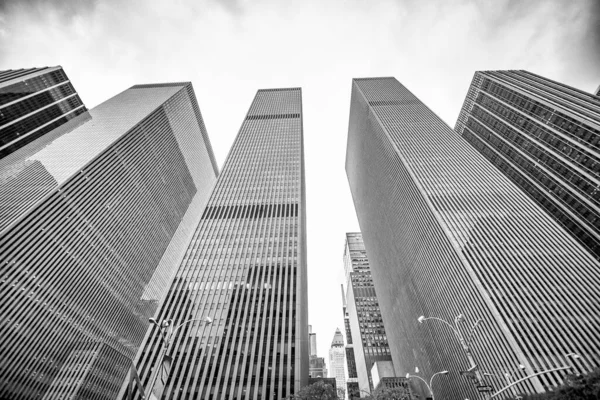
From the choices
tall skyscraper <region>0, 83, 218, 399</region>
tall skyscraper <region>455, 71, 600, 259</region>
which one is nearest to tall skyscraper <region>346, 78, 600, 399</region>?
tall skyscraper <region>455, 71, 600, 259</region>

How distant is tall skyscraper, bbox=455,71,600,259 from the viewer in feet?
241

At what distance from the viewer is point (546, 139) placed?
88.9 meters

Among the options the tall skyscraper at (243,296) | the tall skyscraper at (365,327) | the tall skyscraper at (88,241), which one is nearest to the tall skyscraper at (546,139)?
the tall skyscraper at (243,296)

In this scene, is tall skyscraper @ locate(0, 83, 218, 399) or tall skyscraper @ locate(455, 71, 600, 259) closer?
tall skyscraper @ locate(0, 83, 218, 399)

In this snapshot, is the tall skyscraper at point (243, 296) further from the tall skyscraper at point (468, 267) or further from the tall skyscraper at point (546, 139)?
the tall skyscraper at point (546, 139)

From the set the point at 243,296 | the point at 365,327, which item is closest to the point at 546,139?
the point at 243,296

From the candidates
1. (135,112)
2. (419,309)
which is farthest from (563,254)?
(135,112)

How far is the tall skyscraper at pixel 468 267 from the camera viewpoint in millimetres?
44031

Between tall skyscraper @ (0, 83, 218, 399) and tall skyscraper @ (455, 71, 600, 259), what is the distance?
10235cm

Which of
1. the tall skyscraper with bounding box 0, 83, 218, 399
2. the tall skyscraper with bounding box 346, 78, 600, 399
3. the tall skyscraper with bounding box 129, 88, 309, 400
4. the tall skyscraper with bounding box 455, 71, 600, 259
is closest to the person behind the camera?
the tall skyscraper with bounding box 346, 78, 600, 399

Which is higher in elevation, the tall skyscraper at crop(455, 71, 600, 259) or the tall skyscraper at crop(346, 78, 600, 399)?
the tall skyscraper at crop(455, 71, 600, 259)

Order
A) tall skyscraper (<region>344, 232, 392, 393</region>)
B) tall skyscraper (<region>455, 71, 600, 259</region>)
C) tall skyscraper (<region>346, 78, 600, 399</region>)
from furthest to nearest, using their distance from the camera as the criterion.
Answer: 1. tall skyscraper (<region>344, 232, 392, 393</region>)
2. tall skyscraper (<region>455, 71, 600, 259</region>)
3. tall skyscraper (<region>346, 78, 600, 399</region>)

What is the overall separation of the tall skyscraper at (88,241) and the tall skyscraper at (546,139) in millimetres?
102350

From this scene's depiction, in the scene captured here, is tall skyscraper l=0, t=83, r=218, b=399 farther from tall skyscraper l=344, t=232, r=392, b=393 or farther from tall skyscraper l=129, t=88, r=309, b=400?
tall skyscraper l=344, t=232, r=392, b=393
